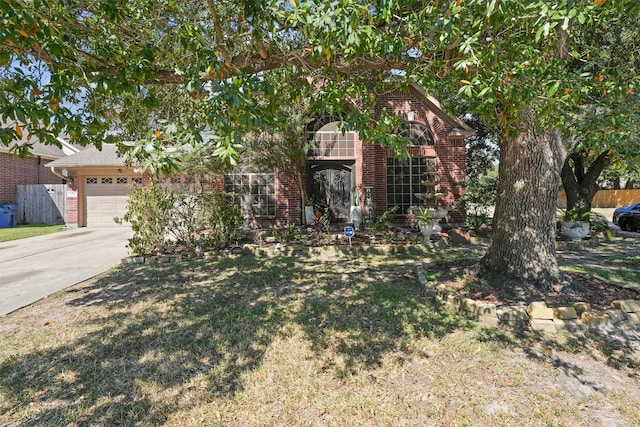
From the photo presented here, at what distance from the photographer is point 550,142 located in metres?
5.09

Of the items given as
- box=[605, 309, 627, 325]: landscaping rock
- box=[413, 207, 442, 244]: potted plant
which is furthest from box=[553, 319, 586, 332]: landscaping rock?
box=[413, 207, 442, 244]: potted plant

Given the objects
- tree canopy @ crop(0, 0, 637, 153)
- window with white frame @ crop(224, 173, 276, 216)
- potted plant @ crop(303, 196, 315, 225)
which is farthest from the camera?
window with white frame @ crop(224, 173, 276, 216)

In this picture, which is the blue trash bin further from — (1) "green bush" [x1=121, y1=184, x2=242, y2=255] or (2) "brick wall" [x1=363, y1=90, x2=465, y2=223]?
(2) "brick wall" [x1=363, y1=90, x2=465, y2=223]

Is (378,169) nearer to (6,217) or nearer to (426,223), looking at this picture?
(426,223)

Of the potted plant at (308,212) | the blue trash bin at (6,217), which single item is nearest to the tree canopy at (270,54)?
the potted plant at (308,212)

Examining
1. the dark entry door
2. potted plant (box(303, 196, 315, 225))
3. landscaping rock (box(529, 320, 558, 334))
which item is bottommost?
landscaping rock (box(529, 320, 558, 334))

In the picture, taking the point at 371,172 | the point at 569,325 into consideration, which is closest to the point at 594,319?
the point at 569,325

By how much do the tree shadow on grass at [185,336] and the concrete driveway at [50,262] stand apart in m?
0.73

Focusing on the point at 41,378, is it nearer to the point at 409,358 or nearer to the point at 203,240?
the point at 409,358

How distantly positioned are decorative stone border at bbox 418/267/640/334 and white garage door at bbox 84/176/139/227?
51.1 ft

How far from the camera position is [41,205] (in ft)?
56.6

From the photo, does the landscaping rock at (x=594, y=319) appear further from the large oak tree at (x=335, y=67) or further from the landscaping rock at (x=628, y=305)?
the large oak tree at (x=335, y=67)

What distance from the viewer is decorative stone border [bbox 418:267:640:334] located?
13.0 feet

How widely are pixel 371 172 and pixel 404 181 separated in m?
1.46
